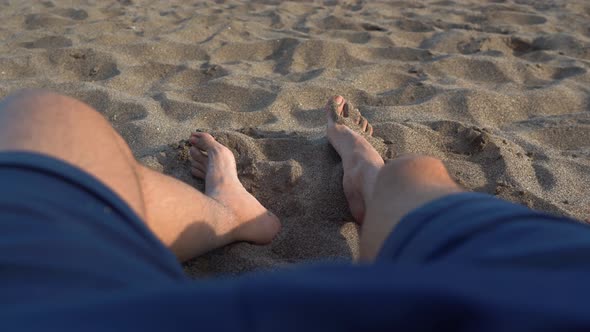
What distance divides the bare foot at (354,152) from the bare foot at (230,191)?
27 centimetres

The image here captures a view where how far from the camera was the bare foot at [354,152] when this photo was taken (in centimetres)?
170

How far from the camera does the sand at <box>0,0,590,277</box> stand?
1.84 metres

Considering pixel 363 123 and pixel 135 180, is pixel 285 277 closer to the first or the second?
pixel 135 180


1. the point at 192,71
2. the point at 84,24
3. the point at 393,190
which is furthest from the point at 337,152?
the point at 84,24

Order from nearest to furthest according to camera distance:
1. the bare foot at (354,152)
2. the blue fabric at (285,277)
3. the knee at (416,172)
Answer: the blue fabric at (285,277) → the knee at (416,172) → the bare foot at (354,152)

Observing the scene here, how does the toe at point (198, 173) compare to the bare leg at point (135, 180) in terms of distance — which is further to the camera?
the toe at point (198, 173)

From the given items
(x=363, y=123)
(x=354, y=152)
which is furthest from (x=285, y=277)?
(x=363, y=123)

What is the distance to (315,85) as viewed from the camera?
103 inches

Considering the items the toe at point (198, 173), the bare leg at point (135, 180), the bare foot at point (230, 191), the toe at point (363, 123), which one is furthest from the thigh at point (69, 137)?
the toe at point (363, 123)

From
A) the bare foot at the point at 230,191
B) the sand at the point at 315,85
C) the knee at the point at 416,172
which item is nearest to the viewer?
the knee at the point at 416,172

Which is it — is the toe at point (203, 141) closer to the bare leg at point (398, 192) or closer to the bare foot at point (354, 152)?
the bare foot at point (354, 152)

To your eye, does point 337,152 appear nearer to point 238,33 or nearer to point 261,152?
point 261,152

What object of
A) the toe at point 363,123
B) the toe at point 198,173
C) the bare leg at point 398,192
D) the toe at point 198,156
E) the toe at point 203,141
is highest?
the bare leg at point 398,192

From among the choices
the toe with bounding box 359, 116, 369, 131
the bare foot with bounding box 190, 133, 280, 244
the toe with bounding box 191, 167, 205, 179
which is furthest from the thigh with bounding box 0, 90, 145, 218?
the toe with bounding box 359, 116, 369, 131
